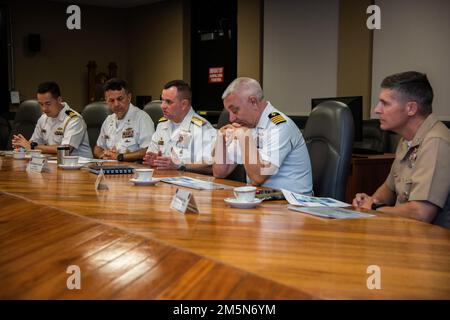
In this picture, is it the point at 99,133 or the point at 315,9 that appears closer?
the point at 99,133

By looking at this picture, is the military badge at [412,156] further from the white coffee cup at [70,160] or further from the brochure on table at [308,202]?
the white coffee cup at [70,160]

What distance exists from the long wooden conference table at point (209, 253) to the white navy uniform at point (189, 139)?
1722 mm

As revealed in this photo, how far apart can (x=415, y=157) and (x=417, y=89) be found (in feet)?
0.94

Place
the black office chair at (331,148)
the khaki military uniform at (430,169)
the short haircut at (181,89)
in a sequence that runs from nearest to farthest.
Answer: the khaki military uniform at (430,169)
the black office chair at (331,148)
the short haircut at (181,89)

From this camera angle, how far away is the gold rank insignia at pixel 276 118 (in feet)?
9.00

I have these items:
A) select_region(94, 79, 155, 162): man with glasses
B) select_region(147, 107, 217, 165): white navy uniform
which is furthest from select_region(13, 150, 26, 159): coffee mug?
select_region(147, 107, 217, 165): white navy uniform

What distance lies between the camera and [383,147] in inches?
200

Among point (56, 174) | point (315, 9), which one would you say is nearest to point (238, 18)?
point (315, 9)

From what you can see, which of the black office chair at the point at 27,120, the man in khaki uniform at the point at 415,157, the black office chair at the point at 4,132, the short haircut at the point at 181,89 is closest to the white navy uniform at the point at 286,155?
the man in khaki uniform at the point at 415,157

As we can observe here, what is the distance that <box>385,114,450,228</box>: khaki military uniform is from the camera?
204cm

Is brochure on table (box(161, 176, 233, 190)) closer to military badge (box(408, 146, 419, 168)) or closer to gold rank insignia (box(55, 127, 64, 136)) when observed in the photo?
military badge (box(408, 146, 419, 168))

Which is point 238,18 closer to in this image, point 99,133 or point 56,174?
point 99,133

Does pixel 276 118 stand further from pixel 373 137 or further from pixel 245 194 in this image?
pixel 373 137

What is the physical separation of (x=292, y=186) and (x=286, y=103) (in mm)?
4198
